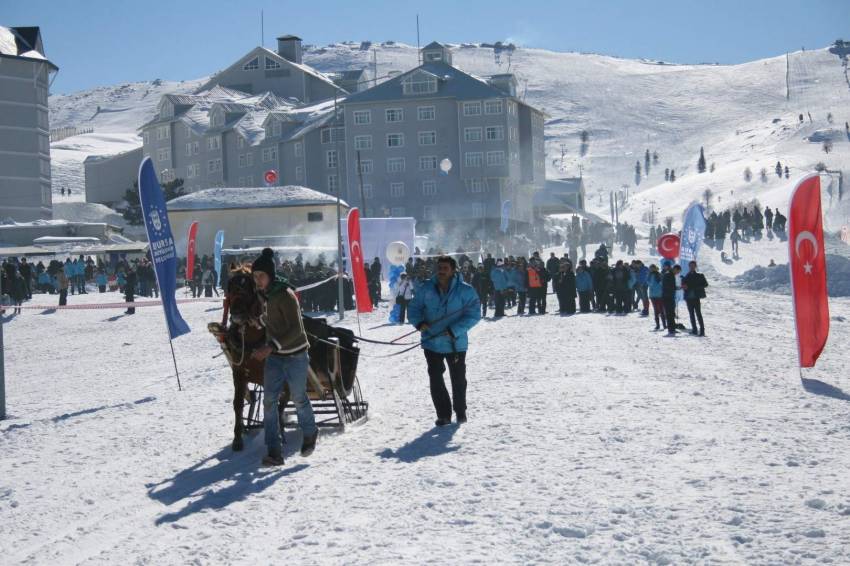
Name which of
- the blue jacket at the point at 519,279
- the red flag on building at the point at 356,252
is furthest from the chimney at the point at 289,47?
the red flag on building at the point at 356,252

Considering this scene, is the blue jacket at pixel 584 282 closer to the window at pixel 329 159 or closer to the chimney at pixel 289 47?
the window at pixel 329 159

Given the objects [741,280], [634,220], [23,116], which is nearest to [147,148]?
[23,116]

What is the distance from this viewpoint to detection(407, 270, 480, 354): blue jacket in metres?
10.8

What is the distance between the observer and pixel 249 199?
2504 inches

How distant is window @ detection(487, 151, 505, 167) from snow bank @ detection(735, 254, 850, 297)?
126 ft

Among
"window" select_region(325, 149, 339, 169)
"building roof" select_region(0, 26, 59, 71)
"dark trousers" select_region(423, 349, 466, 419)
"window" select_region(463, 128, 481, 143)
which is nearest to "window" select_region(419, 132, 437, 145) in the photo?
"window" select_region(463, 128, 481, 143)

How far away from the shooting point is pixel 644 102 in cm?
19625

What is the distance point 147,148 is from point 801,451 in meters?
100

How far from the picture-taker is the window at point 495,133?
81.4 meters

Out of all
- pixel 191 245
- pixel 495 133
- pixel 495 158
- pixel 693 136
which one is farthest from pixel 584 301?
pixel 693 136

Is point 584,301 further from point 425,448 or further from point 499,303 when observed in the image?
point 425,448

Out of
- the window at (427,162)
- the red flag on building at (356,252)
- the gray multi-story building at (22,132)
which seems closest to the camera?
the red flag on building at (356,252)

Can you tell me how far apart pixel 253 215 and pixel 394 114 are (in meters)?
22.6

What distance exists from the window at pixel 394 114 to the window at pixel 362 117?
54.6 inches
